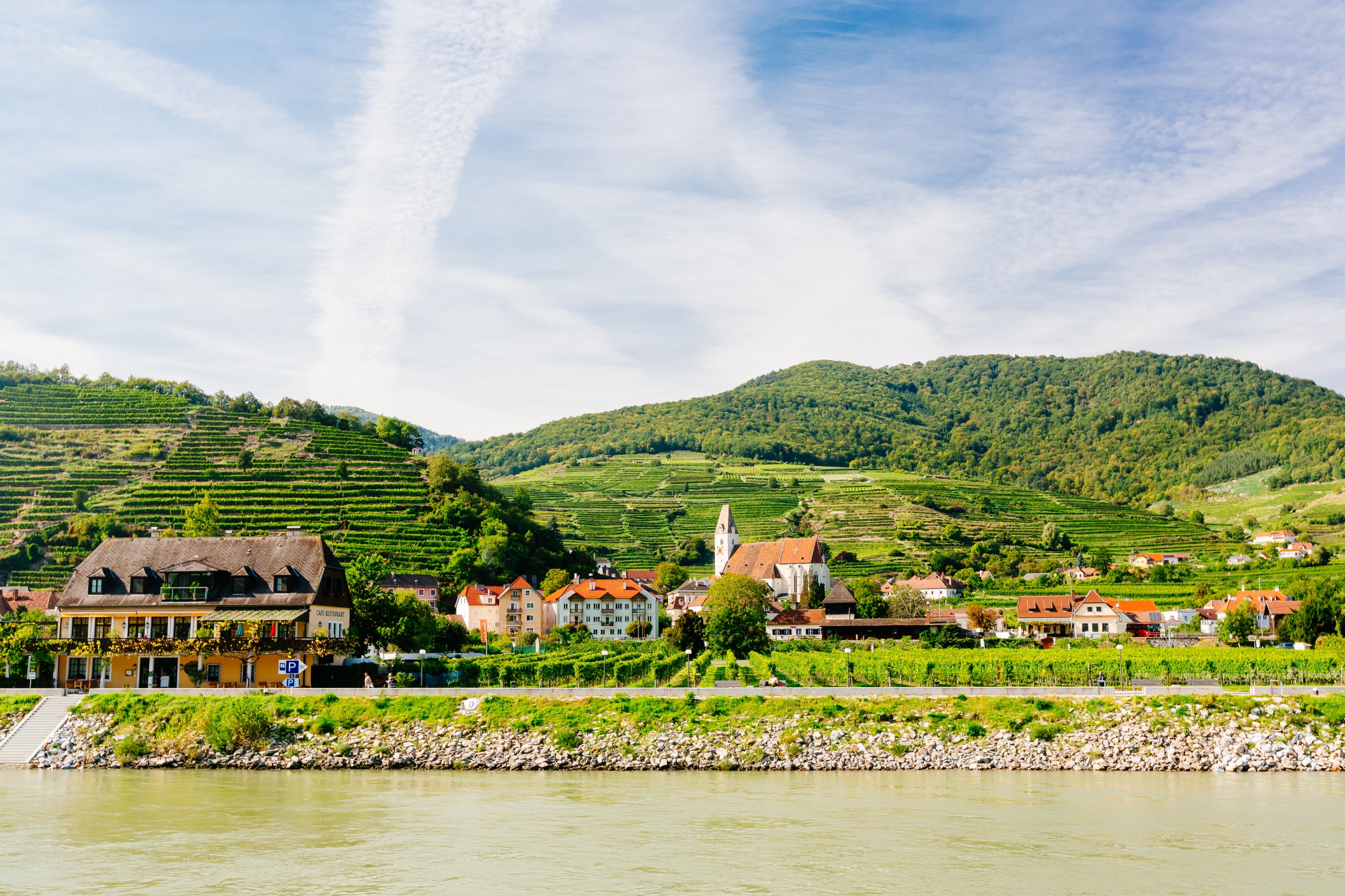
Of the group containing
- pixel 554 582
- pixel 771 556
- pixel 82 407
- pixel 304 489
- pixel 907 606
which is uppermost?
pixel 82 407

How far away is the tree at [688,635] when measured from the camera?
62875 millimetres

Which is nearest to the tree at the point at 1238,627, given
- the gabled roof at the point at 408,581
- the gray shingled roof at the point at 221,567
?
the gray shingled roof at the point at 221,567

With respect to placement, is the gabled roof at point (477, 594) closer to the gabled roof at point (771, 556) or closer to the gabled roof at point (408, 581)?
the gabled roof at point (408, 581)

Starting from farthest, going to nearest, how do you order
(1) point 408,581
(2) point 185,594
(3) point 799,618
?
(3) point 799,618 < (1) point 408,581 < (2) point 185,594

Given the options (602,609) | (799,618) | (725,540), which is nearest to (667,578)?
(725,540)

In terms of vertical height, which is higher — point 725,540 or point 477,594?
point 725,540

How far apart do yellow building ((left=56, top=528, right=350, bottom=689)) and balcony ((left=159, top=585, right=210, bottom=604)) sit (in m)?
0.04

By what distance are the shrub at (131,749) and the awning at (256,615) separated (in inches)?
318

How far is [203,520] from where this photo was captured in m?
78.8

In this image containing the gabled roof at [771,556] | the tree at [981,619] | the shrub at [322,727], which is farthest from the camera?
the gabled roof at [771,556]

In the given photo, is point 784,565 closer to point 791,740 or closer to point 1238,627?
point 1238,627

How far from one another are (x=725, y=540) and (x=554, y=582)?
1526 inches

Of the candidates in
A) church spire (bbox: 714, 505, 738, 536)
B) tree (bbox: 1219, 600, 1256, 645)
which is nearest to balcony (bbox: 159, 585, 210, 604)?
tree (bbox: 1219, 600, 1256, 645)

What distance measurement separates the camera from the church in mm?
111375
